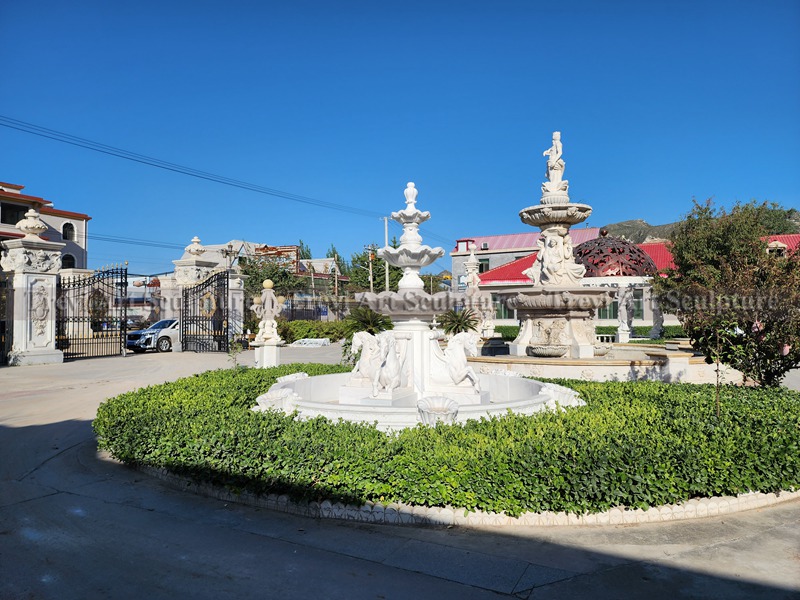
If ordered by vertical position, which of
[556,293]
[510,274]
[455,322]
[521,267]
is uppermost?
[521,267]

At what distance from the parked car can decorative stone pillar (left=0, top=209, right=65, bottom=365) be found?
568 centimetres

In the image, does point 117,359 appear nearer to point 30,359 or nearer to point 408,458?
point 30,359

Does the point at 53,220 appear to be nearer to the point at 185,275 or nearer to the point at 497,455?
the point at 185,275

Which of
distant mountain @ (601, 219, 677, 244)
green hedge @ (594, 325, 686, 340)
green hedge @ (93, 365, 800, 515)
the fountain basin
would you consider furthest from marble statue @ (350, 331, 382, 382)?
distant mountain @ (601, 219, 677, 244)

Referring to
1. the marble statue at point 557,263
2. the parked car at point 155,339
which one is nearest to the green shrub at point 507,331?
the marble statue at point 557,263

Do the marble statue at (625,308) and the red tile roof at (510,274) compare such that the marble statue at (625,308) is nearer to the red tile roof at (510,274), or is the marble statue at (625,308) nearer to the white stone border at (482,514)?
the red tile roof at (510,274)

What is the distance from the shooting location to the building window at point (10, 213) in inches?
1519

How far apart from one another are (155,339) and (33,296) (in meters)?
6.80

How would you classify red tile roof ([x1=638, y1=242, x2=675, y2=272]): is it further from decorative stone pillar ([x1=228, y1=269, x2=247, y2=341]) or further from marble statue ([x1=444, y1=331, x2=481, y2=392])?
marble statue ([x1=444, y1=331, x2=481, y2=392])

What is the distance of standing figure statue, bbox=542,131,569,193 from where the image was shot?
48.2ft

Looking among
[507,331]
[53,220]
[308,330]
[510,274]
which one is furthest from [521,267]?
[53,220]

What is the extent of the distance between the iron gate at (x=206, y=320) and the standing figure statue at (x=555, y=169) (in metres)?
14.4

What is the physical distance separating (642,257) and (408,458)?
62.9 feet

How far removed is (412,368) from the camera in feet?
27.2
